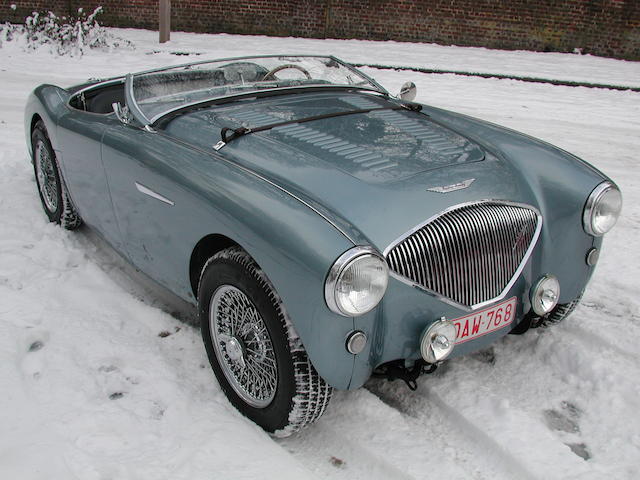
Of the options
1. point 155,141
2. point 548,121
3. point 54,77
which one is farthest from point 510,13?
point 155,141

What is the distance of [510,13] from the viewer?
12344 millimetres

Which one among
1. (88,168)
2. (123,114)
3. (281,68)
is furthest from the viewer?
(281,68)

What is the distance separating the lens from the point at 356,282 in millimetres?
2098

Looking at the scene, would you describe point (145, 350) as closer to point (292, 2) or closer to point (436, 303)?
point (436, 303)

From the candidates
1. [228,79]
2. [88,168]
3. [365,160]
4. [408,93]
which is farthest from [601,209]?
[88,168]

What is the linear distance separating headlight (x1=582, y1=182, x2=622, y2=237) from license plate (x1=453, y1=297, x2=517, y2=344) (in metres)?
0.56

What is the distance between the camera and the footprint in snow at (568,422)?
243 cm

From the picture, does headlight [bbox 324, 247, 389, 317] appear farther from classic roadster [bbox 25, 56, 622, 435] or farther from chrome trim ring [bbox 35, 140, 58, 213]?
chrome trim ring [bbox 35, 140, 58, 213]

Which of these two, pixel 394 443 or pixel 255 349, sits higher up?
pixel 255 349

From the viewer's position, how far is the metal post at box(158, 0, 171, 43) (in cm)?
1147

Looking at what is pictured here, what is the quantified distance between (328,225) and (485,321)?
0.80 metres

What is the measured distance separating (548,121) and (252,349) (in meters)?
5.98

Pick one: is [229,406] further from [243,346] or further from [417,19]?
[417,19]

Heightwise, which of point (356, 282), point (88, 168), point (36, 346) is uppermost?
point (356, 282)
